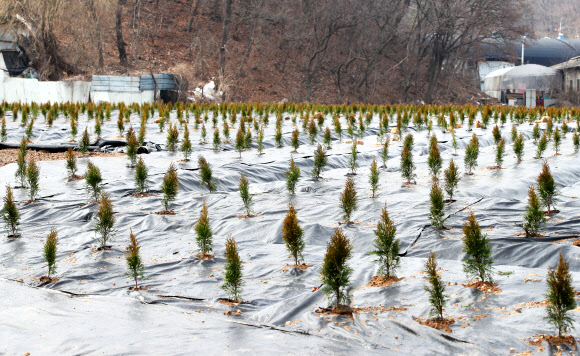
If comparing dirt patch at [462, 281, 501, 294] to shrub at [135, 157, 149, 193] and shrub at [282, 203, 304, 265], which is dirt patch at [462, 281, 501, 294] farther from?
shrub at [135, 157, 149, 193]

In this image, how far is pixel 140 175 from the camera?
9.41 meters

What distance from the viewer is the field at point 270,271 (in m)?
4.31

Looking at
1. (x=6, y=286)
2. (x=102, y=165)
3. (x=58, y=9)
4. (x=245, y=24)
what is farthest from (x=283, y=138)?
(x=245, y=24)

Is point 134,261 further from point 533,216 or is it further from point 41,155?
point 41,155

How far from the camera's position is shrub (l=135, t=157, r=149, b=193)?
9352 millimetres

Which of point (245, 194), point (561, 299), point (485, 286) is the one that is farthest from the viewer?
point (245, 194)

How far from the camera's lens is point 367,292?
5.29m

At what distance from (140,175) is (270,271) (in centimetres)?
415

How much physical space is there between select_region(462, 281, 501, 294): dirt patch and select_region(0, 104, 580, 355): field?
0.02 metres

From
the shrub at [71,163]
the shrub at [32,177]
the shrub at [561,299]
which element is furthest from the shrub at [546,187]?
the shrub at [71,163]

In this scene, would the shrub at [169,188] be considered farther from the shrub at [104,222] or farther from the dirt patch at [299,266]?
the dirt patch at [299,266]

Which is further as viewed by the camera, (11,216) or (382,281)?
(11,216)

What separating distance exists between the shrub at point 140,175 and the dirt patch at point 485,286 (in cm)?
581

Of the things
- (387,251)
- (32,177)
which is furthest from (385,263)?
(32,177)
